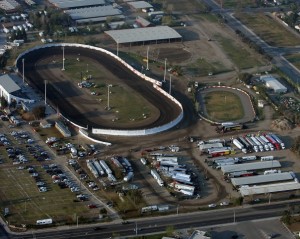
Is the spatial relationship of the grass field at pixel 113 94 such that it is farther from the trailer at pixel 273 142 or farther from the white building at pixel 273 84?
the white building at pixel 273 84

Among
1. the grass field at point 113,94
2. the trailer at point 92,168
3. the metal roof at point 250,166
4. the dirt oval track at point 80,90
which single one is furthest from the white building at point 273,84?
the trailer at point 92,168

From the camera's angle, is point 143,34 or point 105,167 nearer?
point 105,167

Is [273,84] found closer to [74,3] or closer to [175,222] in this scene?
[175,222]

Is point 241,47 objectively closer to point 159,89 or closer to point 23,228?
point 159,89

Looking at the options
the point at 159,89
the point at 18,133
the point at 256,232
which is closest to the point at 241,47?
the point at 159,89

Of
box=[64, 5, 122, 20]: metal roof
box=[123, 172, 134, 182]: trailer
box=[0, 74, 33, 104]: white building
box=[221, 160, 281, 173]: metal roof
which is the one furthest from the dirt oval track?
box=[64, 5, 122, 20]: metal roof

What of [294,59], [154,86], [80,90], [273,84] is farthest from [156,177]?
[294,59]
